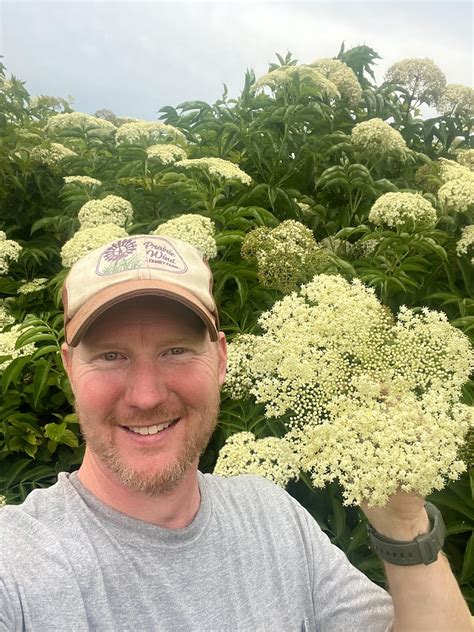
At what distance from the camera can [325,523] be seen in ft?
9.91

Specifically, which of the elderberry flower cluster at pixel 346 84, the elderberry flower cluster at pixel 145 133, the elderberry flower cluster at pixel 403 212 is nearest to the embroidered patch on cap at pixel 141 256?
the elderberry flower cluster at pixel 403 212

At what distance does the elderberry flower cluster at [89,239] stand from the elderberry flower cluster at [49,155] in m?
1.73

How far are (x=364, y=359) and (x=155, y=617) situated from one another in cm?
115

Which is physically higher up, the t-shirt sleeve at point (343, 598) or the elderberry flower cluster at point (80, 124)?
the elderberry flower cluster at point (80, 124)

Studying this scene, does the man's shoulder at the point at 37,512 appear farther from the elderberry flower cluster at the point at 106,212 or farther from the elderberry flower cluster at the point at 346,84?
the elderberry flower cluster at the point at 346,84

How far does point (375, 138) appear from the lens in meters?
5.06

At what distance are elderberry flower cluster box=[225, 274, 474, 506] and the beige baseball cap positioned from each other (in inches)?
16.2

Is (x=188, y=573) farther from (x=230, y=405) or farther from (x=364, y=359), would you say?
(x=230, y=405)

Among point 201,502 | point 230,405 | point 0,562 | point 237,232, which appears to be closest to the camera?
point 0,562

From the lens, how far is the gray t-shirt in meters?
1.82

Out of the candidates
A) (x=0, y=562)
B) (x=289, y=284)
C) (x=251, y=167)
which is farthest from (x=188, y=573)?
(x=251, y=167)

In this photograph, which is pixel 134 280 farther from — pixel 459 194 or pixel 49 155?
pixel 49 155

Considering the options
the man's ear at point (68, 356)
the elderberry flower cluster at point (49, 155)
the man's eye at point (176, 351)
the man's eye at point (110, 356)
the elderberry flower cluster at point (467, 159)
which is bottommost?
the elderberry flower cluster at point (49, 155)

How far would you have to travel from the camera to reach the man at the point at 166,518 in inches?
76.9
